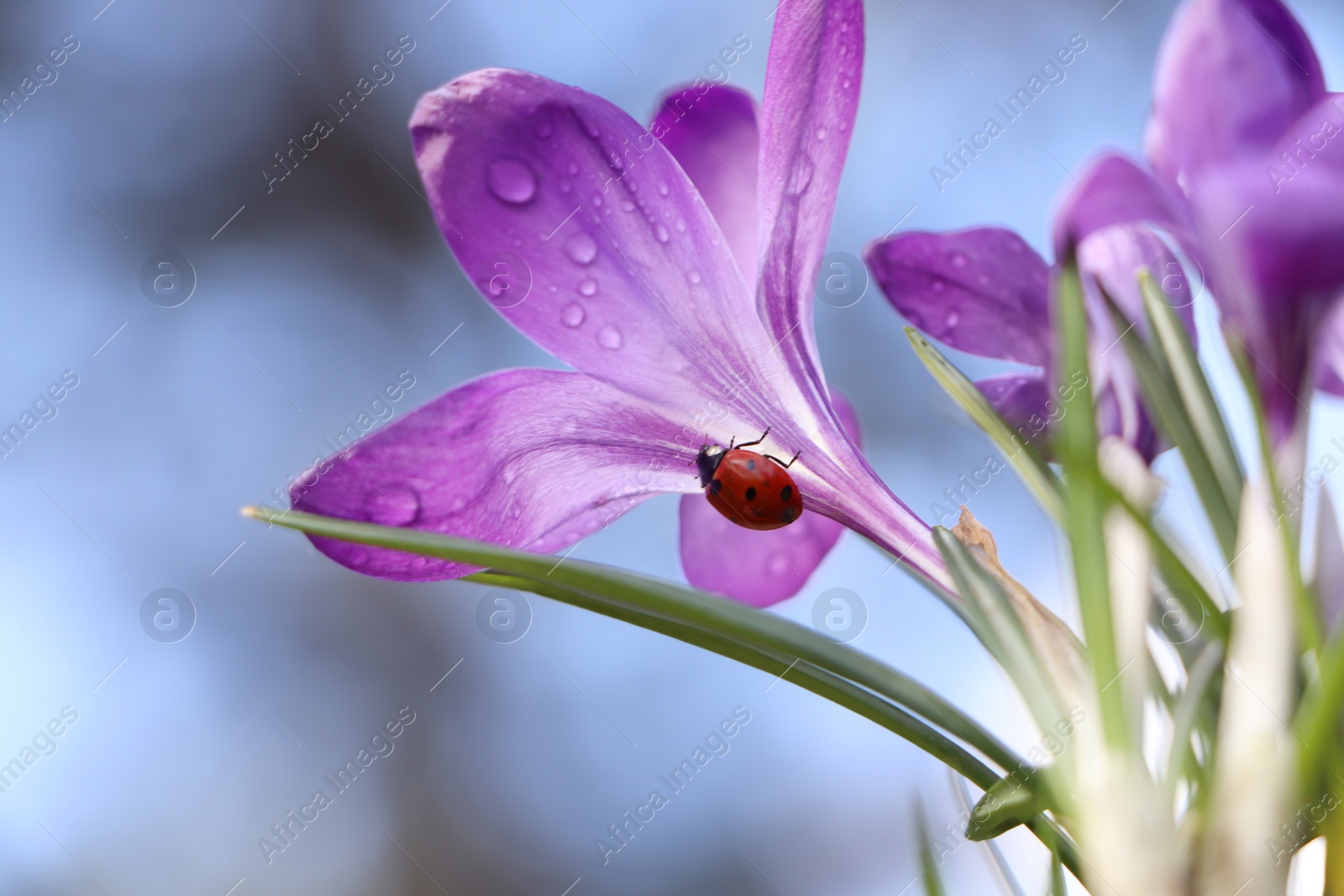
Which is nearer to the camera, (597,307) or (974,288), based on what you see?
(597,307)

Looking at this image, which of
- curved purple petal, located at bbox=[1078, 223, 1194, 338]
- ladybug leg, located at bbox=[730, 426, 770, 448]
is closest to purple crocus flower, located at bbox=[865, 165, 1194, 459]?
curved purple petal, located at bbox=[1078, 223, 1194, 338]

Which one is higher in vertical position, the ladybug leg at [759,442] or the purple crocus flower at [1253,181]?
the ladybug leg at [759,442]

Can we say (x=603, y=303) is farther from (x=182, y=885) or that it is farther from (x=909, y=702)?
(x=182, y=885)

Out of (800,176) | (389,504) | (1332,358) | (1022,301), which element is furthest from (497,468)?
(1332,358)

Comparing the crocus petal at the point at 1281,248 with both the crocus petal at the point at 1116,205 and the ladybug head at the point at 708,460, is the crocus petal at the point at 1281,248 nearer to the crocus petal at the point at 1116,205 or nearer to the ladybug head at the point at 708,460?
the crocus petal at the point at 1116,205

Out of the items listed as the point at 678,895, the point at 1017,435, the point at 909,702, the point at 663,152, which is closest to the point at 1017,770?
the point at 909,702

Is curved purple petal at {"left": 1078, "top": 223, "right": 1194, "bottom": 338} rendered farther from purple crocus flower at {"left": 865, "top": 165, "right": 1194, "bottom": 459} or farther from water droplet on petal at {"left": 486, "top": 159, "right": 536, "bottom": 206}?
water droplet on petal at {"left": 486, "top": 159, "right": 536, "bottom": 206}

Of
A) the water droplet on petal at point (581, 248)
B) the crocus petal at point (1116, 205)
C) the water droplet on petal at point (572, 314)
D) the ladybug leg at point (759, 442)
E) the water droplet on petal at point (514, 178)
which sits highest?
the water droplet on petal at point (514, 178)

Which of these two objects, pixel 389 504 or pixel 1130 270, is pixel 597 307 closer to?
pixel 389 504

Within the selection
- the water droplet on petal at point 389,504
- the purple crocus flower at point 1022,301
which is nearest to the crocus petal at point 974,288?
the purple crocus flower at point 1022,301
